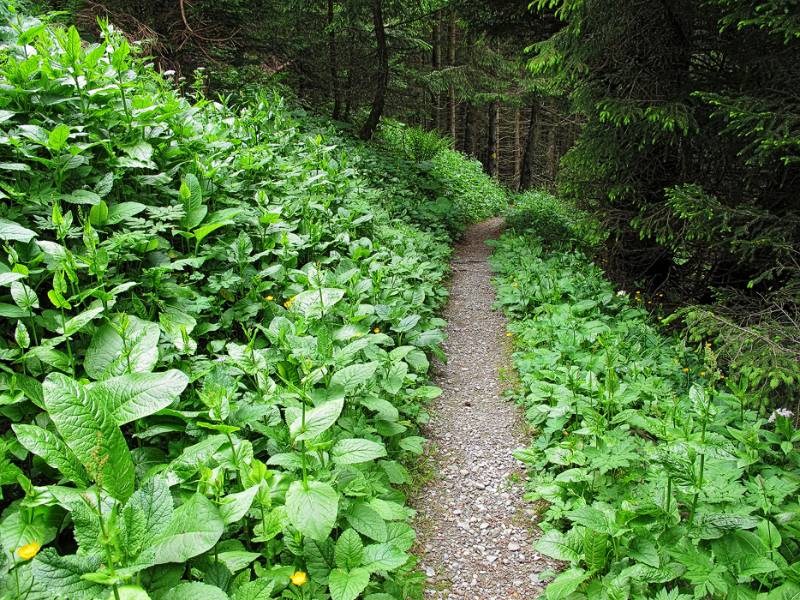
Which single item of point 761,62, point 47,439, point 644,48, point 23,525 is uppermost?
point 644,48

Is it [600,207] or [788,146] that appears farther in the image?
[600,207]

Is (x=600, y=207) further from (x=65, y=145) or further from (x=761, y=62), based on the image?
(x=65, y=145)

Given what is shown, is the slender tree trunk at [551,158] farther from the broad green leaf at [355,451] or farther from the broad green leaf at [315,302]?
the broad green leaf at [355,451]

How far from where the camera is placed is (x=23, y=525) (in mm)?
2064

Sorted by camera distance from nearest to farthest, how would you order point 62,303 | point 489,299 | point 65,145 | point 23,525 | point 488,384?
point 23,525
point 62,303
point 65,145
point 488,384
point 489,299

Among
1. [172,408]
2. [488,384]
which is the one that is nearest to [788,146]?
[488,384]

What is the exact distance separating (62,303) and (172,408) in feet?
2.70

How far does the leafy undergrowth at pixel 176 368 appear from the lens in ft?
6.48

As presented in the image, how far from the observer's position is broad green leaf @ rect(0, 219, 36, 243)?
3076mm

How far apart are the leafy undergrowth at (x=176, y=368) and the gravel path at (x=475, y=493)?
0.92ft

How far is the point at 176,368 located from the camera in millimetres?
3074

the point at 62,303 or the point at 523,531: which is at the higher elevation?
the point at 62,303

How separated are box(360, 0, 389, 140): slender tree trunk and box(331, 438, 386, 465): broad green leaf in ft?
39.0

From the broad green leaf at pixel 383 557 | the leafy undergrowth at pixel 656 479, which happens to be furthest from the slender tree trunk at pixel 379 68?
the broad green leaf at pixel 383 557
